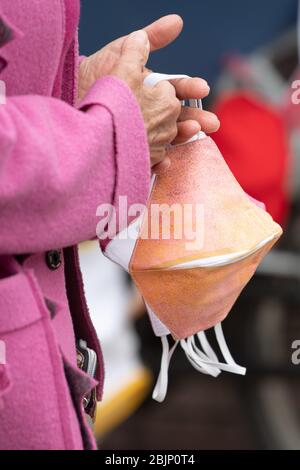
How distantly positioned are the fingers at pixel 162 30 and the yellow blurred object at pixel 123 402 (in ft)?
4.49

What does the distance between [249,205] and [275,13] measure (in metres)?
1.47

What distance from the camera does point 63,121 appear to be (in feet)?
3.32

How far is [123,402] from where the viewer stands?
2529mm

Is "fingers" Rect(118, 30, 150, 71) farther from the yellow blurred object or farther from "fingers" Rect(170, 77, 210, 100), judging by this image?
the yellow blurred object

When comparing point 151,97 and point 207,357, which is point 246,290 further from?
point 151,97

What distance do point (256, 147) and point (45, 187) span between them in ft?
5.15

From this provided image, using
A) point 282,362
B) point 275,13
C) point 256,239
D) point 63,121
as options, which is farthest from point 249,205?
point 282,362

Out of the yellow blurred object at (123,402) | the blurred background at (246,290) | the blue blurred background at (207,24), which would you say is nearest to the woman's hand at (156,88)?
the blurred background at (246,290)

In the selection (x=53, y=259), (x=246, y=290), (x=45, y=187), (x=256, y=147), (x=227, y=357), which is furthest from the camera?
(x=246, y=290)

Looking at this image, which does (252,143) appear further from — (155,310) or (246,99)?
(155,310)

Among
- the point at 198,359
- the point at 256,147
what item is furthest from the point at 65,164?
the point at 256,147

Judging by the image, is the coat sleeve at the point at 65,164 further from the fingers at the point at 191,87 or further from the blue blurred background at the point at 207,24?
the blue blurred background at the point at 207,24
